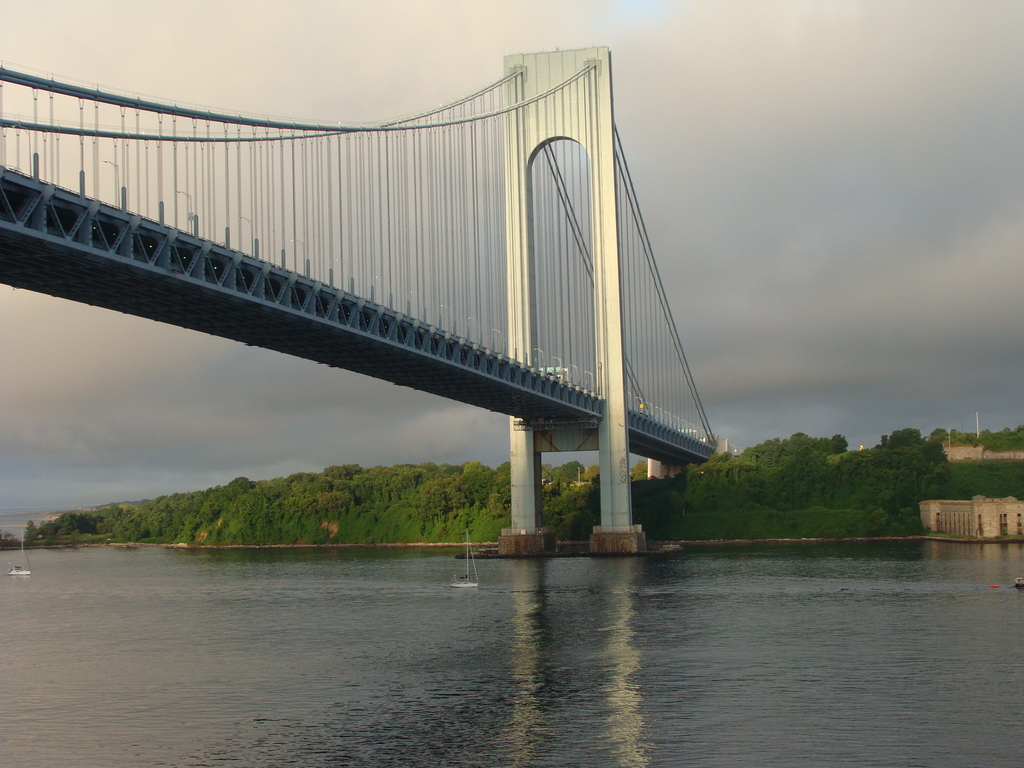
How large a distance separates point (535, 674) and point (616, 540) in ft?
152

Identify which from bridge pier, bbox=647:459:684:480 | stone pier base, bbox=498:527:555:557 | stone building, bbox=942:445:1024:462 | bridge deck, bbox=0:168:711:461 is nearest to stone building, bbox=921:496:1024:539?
stone building, bbox=942:445:1024:462

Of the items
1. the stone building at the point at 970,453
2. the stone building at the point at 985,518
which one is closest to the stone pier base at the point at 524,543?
the stone building at the point at 985,518

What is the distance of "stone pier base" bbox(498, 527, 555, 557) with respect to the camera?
78.2m

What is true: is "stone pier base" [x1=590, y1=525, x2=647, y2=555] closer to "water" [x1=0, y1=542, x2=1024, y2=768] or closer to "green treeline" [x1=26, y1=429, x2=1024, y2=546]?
"water" [x1=0, y1=542, x2=1024, y2=768]

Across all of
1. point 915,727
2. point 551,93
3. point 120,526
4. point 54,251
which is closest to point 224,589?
point 54,251

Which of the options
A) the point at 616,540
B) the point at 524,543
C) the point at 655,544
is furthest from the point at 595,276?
the point at 655,544

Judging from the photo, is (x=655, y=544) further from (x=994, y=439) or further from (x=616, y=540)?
(x=994, y=439)

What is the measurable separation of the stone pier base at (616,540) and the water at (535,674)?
52.3 feet

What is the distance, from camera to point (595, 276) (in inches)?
2982

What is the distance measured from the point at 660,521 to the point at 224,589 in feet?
166

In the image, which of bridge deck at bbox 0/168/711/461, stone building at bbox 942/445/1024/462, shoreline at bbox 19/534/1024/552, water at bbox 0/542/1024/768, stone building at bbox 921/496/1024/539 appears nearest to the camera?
water at bbox 0/542/1024/768

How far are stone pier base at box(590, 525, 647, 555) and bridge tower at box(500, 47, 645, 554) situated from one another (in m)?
0.07

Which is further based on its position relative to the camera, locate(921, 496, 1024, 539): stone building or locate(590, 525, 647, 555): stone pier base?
locate(921, 496, 1024, 539): stone building

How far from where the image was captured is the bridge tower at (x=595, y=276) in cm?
7544
